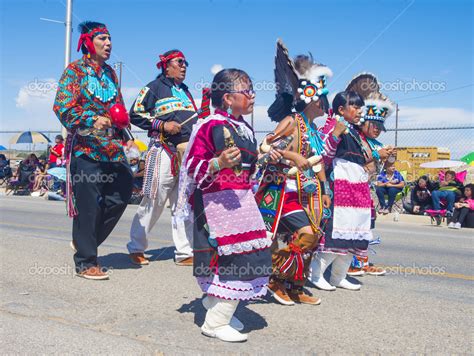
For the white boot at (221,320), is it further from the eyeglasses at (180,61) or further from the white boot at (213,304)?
the eyeglasses at (180,61)

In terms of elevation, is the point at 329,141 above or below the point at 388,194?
above

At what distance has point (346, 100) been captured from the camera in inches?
204

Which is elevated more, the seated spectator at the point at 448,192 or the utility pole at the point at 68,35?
the utility pole at the point at 68,35

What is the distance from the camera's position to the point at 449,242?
29.5 feet

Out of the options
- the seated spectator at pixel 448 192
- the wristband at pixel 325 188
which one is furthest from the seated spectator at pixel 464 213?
the wristband at pixel 325 188

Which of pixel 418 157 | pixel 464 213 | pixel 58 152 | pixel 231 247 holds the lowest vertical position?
pixel 464 213

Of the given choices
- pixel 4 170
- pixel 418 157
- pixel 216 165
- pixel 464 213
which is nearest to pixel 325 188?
pixel 216 165

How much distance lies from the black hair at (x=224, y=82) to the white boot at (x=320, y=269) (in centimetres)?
209

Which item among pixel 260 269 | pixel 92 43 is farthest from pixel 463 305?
pixel 92 43

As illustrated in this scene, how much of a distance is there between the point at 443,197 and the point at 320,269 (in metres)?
8.38

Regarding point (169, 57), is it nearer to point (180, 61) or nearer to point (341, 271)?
point (180, 61)

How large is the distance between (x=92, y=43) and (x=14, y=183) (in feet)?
47.2

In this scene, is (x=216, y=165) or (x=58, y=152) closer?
(x=216, y=165)

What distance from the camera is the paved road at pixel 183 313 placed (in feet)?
11.1
